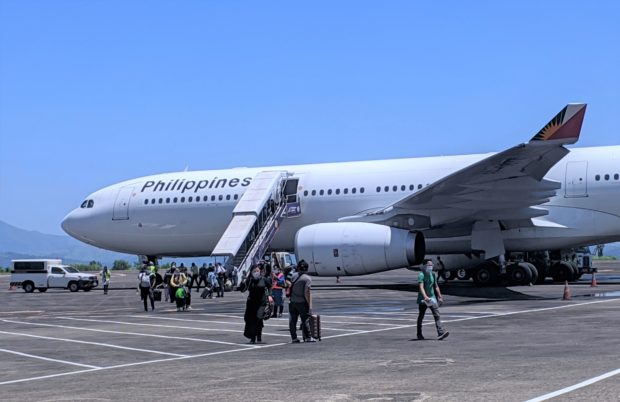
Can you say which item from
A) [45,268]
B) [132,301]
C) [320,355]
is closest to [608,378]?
[320,355]

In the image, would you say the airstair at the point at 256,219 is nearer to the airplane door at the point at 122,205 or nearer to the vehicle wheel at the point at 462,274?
the airplane door at the point at 122,205

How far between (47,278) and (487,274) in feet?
70.6

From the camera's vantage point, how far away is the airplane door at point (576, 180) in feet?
107

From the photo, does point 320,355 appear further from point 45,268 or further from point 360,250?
point 45,268

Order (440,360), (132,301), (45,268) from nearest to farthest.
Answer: (440,360), (132,301), (45,268)

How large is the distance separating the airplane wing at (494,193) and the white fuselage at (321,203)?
0.99 meters

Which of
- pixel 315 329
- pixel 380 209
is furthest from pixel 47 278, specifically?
pixel 315 329

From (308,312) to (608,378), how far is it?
23.3 ft

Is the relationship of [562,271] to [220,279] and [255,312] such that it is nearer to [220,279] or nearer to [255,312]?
[220,279]

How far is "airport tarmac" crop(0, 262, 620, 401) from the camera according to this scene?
10422 mm

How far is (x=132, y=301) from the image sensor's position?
3288 centimetres

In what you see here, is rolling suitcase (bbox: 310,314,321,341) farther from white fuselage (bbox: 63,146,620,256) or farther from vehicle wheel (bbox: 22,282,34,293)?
vehicle wheel (bbox: 22,282,34,293)

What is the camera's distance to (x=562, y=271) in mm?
38312

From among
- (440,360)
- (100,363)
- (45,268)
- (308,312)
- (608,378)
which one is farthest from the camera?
(45,268)
